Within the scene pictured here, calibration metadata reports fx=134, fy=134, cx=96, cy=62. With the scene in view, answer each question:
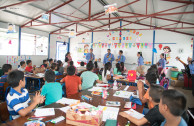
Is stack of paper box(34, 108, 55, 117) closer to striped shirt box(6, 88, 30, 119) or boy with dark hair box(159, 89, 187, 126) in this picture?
striped shirt box(6, 88, 30, 119)

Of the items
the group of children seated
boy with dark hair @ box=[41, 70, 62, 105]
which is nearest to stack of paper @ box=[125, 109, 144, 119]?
the group of children seated

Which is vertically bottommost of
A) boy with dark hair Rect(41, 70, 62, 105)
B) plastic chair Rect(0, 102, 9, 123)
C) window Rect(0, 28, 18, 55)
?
plastic chair Rect(0, 102, 9, 123)

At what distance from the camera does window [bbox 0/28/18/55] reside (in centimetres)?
677

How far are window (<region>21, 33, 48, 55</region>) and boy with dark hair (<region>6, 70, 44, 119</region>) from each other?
7346 millimetres

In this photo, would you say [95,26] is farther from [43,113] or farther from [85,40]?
[43,113]

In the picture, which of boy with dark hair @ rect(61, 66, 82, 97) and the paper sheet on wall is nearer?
the paper sheet on wall

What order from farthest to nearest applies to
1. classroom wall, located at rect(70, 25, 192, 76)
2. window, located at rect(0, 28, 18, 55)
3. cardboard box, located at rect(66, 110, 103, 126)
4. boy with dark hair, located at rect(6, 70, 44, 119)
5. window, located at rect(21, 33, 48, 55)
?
window, located at rect(21, 33, 48, 55) → classroom wall, located at rect(70, 25, 192, 76) → window, located at rect(0, 28, 18, 55) → boy with dark hair, located at rect(6, 70, 44, 119) → cardboard box, located at rect(66, 110, 103, 126)

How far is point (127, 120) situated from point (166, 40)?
8041 mm

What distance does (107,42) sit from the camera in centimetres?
976

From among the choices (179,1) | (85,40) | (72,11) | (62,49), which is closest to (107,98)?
(179,1)

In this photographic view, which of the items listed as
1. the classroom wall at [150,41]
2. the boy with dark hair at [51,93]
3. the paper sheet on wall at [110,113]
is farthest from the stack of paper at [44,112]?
the classroom wall at [150,41]

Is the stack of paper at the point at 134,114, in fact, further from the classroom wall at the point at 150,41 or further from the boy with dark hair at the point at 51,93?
the classroom wall at the point at 150,41

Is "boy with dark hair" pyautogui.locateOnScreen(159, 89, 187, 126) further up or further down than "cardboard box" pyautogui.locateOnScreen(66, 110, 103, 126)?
further up

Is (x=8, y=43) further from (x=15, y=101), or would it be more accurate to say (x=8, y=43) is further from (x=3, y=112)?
(x=15, y=101)
